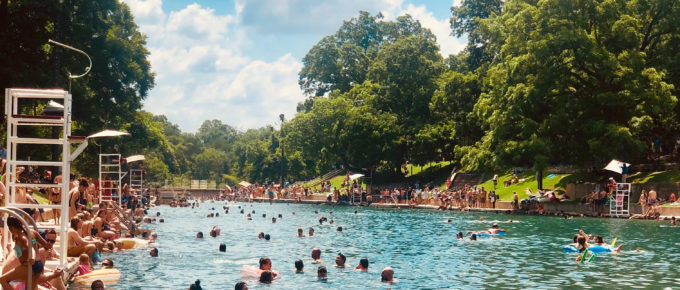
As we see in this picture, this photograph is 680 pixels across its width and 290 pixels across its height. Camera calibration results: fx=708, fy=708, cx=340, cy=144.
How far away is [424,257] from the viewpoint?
2680cm

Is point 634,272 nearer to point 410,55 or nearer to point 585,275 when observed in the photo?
point 585,275

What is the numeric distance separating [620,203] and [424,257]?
75.8 ft

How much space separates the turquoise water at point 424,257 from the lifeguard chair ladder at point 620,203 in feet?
6.15

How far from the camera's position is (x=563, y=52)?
49.5 meters

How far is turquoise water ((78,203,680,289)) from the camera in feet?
66.7

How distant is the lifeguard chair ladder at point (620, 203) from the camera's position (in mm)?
44406

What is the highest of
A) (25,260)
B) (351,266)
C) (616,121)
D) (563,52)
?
(563,52)

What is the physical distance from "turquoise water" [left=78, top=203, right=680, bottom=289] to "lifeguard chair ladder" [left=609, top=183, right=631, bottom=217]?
1.88 metres

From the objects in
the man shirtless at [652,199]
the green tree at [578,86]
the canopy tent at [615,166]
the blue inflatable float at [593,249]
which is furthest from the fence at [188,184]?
the blue inflatable float at [593,249]

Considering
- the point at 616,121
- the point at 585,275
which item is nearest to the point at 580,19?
the point at 616,121

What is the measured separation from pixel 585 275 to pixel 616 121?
3049 centimetres

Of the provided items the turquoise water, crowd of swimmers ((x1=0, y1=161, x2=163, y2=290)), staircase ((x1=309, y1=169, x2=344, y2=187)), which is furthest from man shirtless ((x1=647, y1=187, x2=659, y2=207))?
staircase ((x1=309, y1=169, x2=344, y2=187))

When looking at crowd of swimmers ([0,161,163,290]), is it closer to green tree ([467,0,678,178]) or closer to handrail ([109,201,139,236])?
handrail ([109,201,139,236])

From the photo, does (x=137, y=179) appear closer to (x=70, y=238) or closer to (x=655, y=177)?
(x=655, y=177)
